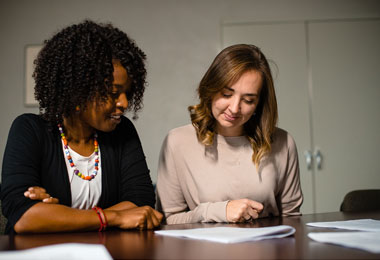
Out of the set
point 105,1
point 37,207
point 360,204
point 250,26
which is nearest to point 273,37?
point 250,26

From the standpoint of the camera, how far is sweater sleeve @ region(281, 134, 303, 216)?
1755 mm

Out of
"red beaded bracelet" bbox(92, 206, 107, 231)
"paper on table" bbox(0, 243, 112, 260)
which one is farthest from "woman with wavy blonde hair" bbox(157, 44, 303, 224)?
"paper on table" bbox(0, 243, 112, 260)

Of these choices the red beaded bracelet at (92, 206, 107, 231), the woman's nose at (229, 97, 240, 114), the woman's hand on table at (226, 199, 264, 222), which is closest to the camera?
the red beaded bracelet at (92, 206, 107, 231)

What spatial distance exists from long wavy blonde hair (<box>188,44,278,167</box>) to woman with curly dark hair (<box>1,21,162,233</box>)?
0.95 feet

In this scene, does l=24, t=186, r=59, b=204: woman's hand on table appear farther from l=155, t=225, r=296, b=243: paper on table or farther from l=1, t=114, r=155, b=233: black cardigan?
l=155, t=225, r=296, b=243: paper on table

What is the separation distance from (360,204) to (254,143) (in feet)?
2.14

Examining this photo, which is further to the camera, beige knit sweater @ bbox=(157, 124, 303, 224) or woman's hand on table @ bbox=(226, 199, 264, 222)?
beige knit sweater @ bbox=(157, 124, 303, 224)

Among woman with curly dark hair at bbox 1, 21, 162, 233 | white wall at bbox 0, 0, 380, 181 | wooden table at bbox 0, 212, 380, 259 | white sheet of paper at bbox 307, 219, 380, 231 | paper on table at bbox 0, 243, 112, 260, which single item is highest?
white wall at bbox 0, 0, 380, 181

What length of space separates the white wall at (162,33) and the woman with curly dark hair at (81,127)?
216 centimetres

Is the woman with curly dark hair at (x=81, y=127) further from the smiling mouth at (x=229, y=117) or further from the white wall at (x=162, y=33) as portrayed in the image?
the white wall at (x=162, y=33)

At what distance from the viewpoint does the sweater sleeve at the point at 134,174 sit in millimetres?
1489

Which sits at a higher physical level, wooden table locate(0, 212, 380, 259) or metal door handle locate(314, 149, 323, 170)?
metal door handle locate(314, 149, 323, 170)

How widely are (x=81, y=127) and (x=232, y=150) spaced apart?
614 mm

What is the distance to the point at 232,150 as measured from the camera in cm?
173
